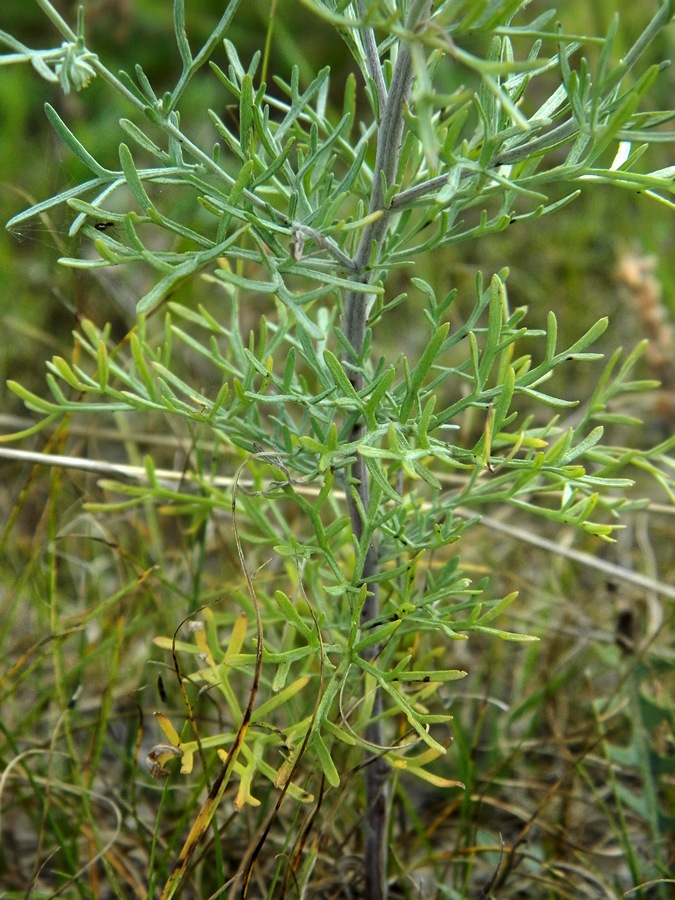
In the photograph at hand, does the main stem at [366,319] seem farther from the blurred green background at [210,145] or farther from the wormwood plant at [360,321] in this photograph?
the blurred green background at [210,145]

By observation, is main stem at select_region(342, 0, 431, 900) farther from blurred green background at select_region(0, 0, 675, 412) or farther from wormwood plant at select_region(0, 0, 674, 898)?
blurred green background at select_region(0, 0, 675, 412)

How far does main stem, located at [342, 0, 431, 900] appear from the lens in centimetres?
77

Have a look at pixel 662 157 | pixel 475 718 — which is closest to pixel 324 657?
pixel 475 718

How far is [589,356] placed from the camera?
880 mm

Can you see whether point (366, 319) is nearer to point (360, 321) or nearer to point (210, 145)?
point (360, 321)

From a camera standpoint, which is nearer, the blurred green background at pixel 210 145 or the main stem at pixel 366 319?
the main stem at pixel 366 319

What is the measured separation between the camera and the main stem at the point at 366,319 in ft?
2.51

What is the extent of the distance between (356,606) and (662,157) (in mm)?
2377

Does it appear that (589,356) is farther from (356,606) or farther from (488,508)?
(488,508)

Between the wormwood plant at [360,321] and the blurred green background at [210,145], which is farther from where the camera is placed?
the blurred green background at [210,145]

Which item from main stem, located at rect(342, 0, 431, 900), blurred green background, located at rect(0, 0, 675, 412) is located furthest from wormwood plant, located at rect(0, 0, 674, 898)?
blurred green background, located at rect(0, 0, 675, 412)

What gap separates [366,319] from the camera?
2.96ft

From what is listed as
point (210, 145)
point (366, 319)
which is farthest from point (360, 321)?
point (210, 145)

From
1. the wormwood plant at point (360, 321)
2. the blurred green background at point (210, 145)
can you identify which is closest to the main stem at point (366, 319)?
the wormwood plant at point (360, 321)
